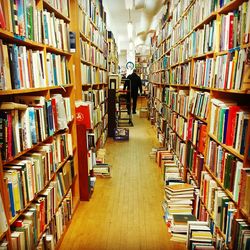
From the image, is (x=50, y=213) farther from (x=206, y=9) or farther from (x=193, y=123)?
(x=206, y=9)

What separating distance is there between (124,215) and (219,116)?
145cm

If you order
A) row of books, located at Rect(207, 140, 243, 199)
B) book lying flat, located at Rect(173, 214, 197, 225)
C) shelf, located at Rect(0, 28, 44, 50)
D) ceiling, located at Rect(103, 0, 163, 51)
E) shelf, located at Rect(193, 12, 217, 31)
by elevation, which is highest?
ceiling, located at Rect(103, 0, 163, 51)

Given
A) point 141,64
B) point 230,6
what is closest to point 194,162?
point 230,6

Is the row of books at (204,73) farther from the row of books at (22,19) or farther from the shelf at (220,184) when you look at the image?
the row of books at (22,19)

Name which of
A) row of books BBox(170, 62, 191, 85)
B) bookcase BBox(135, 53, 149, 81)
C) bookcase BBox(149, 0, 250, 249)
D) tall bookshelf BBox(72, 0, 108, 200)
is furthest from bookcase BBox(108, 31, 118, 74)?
bookcase BBox(135, 53, 149, 81)

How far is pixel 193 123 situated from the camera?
2537 mm

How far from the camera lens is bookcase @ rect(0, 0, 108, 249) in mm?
1195

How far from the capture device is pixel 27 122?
138cm

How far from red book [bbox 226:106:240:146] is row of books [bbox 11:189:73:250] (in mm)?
1413

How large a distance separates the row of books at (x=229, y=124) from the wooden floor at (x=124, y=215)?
3.50 feet

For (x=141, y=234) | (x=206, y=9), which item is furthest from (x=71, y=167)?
(x=206, y=9)

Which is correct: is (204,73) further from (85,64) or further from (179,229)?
(85,64)

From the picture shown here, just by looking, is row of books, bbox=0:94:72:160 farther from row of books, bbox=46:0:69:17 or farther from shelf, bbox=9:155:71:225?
row of books, bbox=46:0:69:17

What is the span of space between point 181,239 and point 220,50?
169 cm
